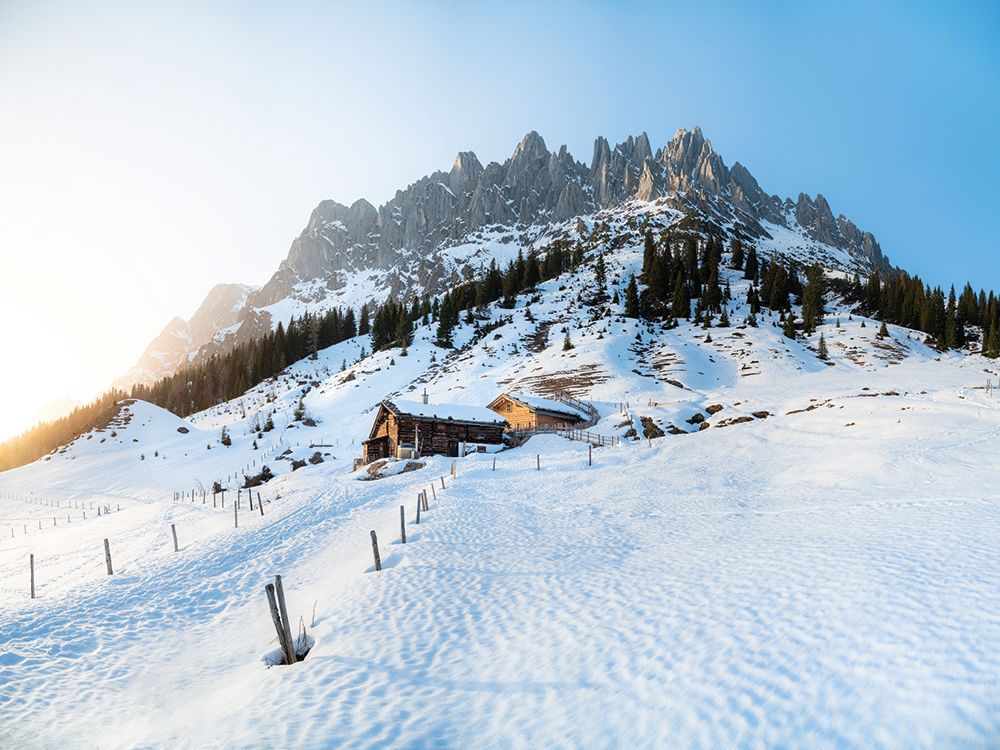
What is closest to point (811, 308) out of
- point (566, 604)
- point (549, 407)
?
point (549, 407)

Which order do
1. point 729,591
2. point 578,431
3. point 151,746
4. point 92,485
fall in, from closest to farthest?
point 151,746, point 729,591, point 578,431, point 92,485

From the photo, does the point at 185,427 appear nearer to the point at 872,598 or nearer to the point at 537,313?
the point at 537,313

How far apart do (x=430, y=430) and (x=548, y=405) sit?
14.6 meters

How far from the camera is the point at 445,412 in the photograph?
52.0 m

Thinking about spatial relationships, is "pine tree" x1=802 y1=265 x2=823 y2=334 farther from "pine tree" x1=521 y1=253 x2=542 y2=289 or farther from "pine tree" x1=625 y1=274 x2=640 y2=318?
"pine tree" x1=521 y1=253 x2=542 y2=289

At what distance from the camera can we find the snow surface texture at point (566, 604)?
752 centimetres

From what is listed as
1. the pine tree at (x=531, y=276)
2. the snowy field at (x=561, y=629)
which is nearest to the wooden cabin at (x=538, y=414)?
the snowy field at (x=561, y=629)

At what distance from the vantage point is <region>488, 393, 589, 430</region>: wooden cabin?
5562 cm

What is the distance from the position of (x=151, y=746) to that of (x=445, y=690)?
4.79 metres

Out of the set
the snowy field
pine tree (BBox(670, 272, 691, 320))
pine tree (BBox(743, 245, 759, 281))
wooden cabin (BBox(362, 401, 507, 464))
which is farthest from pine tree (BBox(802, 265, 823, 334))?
the snowy field

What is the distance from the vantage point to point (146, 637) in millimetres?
14289

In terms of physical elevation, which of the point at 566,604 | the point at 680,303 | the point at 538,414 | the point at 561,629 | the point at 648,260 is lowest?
the point at 566,604

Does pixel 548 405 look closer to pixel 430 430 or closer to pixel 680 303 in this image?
pixel 430 430

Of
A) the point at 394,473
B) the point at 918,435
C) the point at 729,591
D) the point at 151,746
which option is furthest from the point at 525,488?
the point at 918,435
